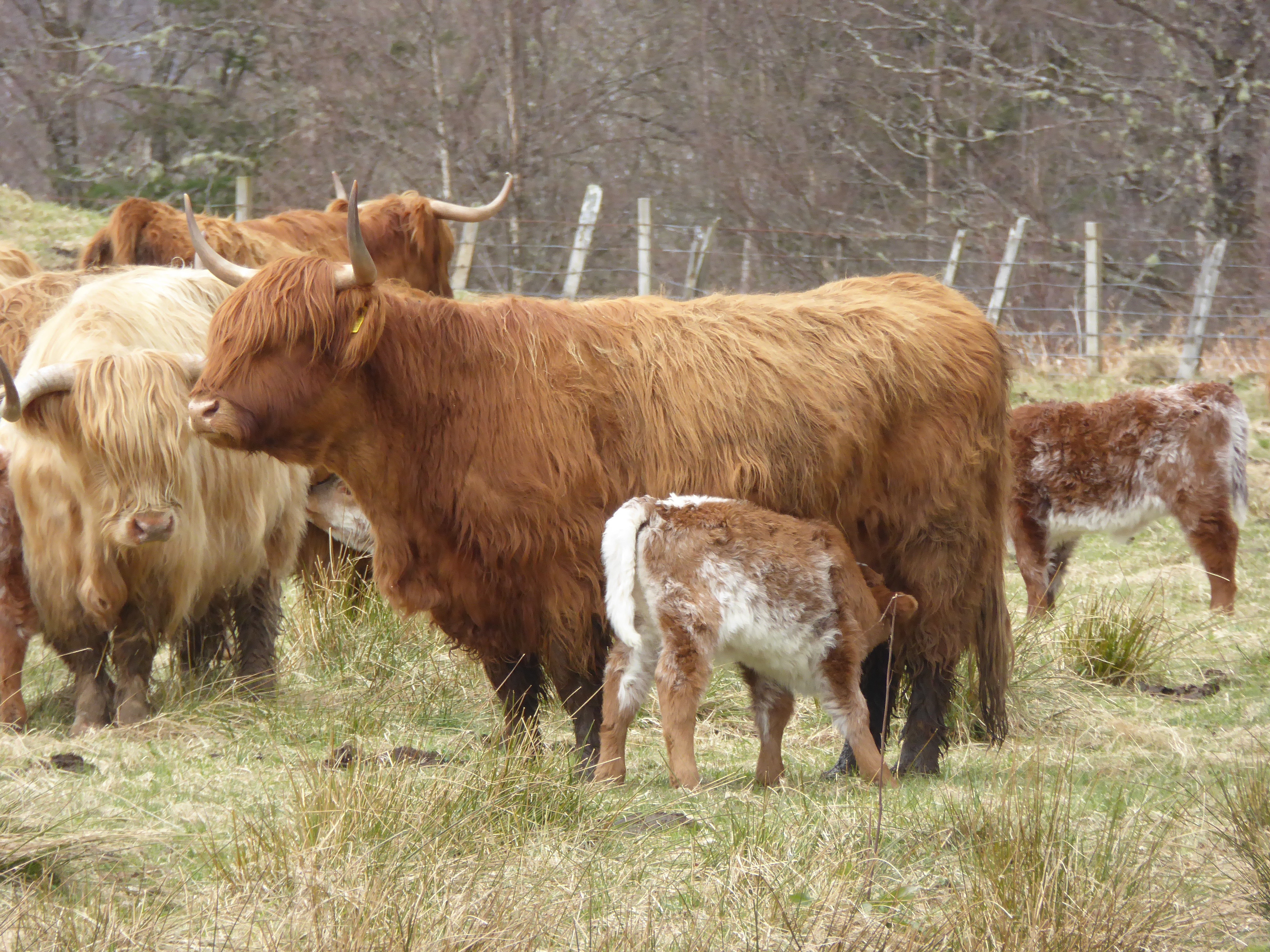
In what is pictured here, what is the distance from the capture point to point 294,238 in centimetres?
887

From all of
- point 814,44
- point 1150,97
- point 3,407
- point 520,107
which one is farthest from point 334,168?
point 3,407

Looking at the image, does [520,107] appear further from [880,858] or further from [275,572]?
[880,858]

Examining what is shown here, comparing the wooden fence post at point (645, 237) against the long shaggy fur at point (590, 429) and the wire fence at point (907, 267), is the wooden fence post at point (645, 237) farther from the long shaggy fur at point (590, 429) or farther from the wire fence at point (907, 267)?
the long shaggy fur at point (590, 429)

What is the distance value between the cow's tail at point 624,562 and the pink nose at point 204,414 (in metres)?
1.12

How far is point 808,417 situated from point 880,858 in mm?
1661

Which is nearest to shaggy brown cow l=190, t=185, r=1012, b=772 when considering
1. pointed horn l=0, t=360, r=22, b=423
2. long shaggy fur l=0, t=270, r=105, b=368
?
pointed horn l=0, t=360, r=22, b=423

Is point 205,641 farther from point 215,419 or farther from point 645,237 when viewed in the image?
point 645,237

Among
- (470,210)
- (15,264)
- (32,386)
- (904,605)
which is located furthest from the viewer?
(470,210)

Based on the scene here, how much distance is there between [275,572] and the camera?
550 centimetres

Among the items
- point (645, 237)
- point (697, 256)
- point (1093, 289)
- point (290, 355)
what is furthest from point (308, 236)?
point (1093, 289)

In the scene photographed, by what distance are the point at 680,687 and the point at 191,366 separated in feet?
7.12

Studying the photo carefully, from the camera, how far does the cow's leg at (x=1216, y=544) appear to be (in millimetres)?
7199

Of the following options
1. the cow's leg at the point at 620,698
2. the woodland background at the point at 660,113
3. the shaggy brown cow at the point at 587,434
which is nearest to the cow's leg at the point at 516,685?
the shaggy brown cow at the point at 587,434

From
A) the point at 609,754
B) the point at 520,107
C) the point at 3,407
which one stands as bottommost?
the point at 609,754
